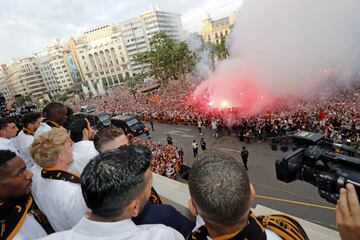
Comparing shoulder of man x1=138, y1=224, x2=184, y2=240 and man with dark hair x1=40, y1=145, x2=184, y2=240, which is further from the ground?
man with dark hair x1=40, y1=145, x2=184, y2=240

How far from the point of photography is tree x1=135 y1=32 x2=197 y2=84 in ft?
150

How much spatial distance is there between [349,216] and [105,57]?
119817 millimetres

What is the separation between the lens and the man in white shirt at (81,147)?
10.8ft

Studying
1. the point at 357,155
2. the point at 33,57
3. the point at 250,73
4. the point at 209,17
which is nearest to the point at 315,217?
the point at 357,155

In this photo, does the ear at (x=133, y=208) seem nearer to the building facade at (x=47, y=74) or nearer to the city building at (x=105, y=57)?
the city building at (x=105, y=57)

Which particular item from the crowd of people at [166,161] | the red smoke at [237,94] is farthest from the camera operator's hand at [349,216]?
the red smoke at [237,94]

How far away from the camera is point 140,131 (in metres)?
23.0

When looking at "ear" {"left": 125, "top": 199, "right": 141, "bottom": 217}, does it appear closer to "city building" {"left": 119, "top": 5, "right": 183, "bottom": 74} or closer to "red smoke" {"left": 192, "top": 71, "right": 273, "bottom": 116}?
"red smoke" {"left": 192, "top": 71, "right": 273, "bottom": 116}

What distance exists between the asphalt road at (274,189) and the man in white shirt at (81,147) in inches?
314

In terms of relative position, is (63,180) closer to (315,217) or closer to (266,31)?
(315,217)

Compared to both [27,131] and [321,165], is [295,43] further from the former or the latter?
[321,165]

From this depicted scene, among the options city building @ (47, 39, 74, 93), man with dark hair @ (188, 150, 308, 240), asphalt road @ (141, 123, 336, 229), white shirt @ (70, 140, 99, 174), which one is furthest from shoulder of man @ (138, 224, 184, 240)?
city building @ (47, 39, 74, 93)

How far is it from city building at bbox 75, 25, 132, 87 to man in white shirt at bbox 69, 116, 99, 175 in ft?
362

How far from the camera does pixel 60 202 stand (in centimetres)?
237
